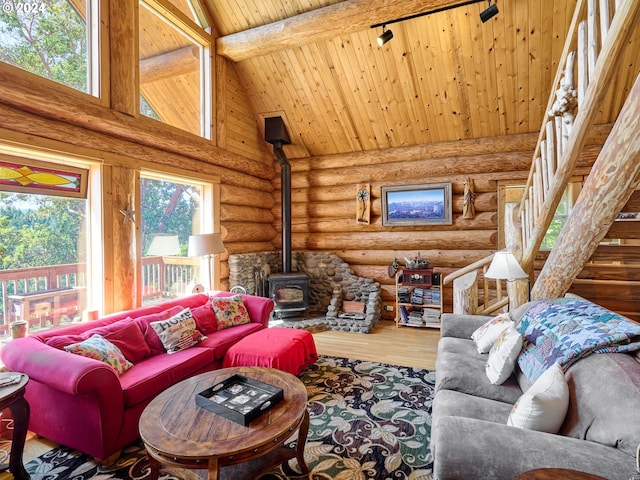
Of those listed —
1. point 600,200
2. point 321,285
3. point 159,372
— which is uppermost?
point 600,200

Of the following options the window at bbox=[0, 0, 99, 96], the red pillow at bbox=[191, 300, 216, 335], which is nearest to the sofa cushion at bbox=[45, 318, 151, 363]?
the red pillow at bbox=[191, 300, 216, 335]

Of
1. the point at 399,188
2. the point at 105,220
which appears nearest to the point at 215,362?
the point at 105,220

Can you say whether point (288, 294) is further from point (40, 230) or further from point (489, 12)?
point (489, 12)

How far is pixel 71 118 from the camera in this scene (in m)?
3.22

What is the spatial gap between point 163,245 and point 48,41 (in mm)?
2434

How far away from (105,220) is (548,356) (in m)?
4.19

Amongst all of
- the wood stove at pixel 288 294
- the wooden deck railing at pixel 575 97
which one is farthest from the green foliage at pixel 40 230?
the wooden deck railing at pixel 575 97

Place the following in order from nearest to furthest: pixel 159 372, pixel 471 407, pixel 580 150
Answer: pixel 471 407
pixel 580 150
pixel 159 372

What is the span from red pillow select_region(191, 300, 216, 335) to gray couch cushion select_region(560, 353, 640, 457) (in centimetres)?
327

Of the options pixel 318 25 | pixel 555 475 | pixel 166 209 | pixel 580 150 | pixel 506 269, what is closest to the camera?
pixel 555 475

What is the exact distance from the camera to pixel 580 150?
2.57 m

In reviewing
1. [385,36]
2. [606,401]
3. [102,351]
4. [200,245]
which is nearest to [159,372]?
[102,351]

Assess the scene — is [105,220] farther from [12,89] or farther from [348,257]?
[348,257]

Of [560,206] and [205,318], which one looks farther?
[560,206]
